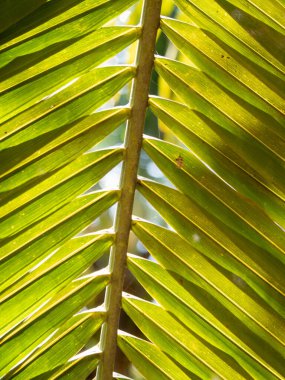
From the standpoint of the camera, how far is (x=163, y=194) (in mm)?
1143

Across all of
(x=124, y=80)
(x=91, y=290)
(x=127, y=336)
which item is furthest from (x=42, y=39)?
(x=127, y=336)

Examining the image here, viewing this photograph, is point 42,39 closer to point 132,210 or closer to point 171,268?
point 132,210

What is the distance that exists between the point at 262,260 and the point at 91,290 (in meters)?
0.31

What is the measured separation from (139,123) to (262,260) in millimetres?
320

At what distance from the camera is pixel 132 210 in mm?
1184

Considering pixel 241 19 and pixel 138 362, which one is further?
pixel 138 362

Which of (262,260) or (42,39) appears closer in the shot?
(42,39)

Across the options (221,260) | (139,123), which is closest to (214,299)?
(221,260)

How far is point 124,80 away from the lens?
111 cm

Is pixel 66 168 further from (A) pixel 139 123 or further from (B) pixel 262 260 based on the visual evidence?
(B) pixel 262 260

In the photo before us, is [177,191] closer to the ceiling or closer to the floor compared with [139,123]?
closer to the floor

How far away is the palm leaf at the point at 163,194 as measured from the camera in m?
1.06

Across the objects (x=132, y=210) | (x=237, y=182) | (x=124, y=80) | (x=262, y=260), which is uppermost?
(x=124, y=80)

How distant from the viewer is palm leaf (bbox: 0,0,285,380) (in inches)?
41.8
